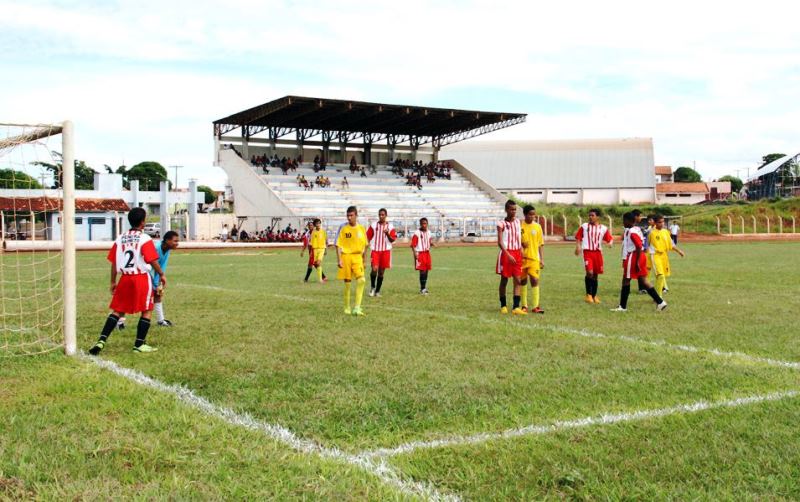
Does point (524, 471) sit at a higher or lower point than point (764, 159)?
lower

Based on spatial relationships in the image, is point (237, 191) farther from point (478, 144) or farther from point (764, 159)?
point (764, 159)

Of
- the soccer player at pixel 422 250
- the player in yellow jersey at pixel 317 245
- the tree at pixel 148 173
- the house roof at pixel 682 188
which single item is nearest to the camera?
the soccer player at pixel 422 250

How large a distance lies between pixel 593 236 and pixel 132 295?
357 inches

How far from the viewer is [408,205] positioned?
57.1m

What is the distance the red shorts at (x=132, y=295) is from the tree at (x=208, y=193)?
12420 centimetres

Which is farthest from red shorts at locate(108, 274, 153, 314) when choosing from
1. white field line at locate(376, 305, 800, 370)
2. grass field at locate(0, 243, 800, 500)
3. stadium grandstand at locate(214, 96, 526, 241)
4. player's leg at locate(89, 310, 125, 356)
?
stadium grandstand at locate(214, 96, 526, 241)

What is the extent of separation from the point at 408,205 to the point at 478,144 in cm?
3261

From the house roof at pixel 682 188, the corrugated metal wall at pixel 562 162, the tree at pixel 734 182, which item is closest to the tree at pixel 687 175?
the tree at pixel 734 182

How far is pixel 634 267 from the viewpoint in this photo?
12.9 meters

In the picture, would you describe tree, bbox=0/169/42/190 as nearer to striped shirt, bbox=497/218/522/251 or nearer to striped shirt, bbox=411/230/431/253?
striped shirt, bbox=497/218/522/251

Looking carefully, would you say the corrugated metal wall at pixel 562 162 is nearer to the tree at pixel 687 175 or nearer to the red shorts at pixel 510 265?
the tree at pixel 687 175

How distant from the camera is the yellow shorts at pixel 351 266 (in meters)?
12.4

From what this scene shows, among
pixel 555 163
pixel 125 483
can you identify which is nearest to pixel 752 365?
pixel 125 483

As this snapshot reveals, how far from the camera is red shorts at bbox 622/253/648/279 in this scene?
41.4 feet
